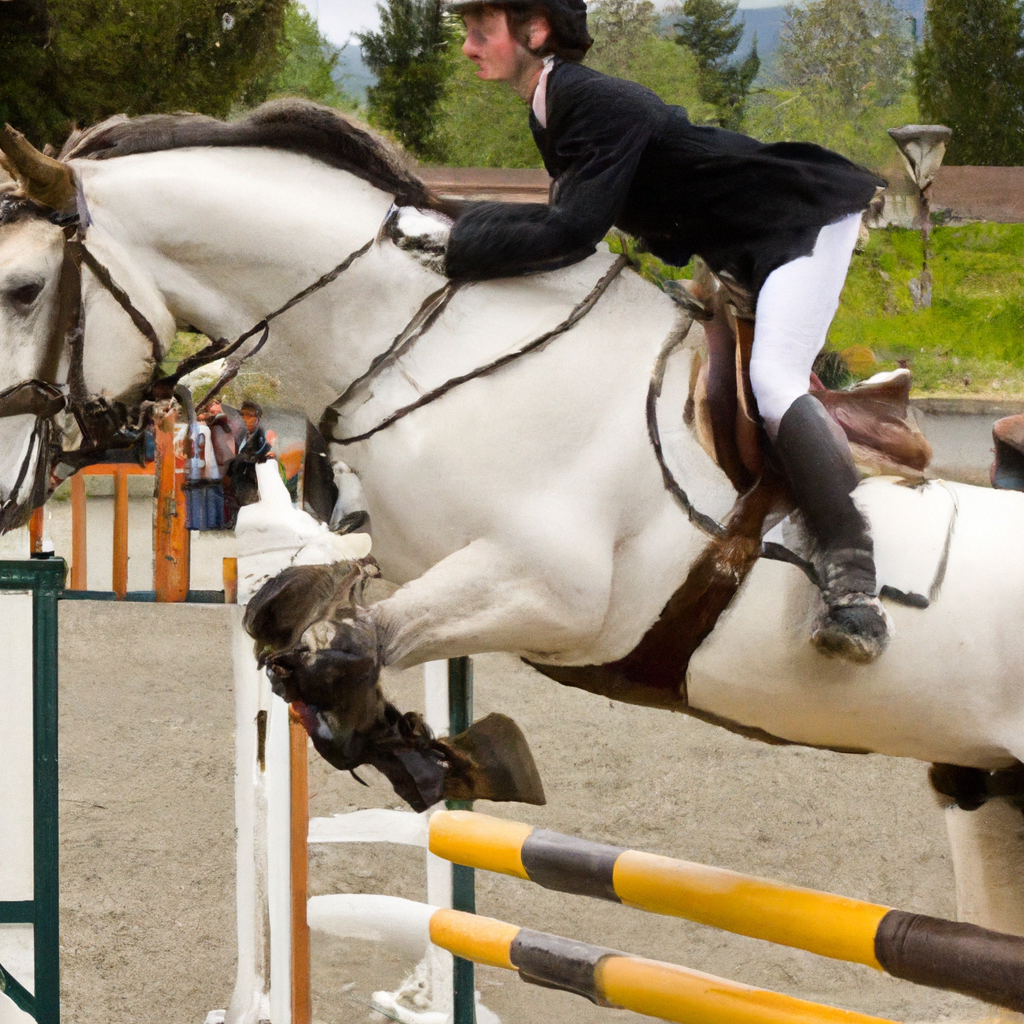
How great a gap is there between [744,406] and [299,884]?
5.51ft

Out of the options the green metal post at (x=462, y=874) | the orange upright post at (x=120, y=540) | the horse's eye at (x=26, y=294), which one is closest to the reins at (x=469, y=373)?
the horse's eye at (x=26, y=294)

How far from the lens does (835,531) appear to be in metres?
2.17

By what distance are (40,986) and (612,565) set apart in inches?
68.9

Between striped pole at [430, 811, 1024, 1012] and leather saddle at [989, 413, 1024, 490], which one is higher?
leather saddle at [989, 413, 1024, 490]

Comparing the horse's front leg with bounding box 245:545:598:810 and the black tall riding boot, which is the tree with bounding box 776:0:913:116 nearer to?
the black tall riding boot

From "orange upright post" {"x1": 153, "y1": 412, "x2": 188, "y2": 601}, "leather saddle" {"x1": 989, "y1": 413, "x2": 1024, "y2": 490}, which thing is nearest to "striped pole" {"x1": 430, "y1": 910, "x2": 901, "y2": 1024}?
"leather saddle" {"x1": 989, "y1": 413, "x2": 1024, "y2": 490}

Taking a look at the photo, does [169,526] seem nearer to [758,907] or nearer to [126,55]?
[758,907]

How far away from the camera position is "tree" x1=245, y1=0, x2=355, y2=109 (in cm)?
2275

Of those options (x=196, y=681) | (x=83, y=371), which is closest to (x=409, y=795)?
(x=83, y=371)

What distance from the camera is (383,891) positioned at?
181 inches

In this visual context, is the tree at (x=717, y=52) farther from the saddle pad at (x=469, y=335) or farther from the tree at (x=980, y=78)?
the saddle pad at (x=469, y=335)

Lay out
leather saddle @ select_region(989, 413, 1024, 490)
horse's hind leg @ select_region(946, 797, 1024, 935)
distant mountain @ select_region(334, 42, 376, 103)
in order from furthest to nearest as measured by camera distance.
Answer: distant mountain @ select_region(334, 42, 376, 103) → horse's hind leg @ select_region(946, 797, 1024, 935) → leather saddle @ select_region(989, 413, 1024, 490)

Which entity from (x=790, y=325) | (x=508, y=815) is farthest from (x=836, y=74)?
(x=790, y=325)

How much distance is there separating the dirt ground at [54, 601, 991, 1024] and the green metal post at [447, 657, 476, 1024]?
0.61 meters
